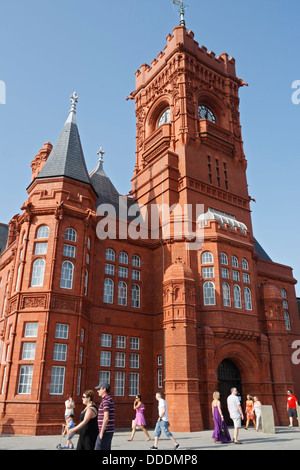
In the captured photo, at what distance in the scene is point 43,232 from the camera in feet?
76.7

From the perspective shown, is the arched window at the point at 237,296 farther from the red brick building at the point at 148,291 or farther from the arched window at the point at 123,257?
the arched window at the point at 123,257

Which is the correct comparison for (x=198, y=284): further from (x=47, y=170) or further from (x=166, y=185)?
(x=47, y=170)

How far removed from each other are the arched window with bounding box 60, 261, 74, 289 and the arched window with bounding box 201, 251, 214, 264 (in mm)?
9403

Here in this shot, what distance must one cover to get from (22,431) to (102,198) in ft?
60.8

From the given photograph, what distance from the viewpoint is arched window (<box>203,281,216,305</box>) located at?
85.0 feet

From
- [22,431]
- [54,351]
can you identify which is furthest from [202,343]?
[22,431]

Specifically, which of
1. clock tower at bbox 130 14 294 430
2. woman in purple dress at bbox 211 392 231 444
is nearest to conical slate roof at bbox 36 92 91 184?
clock tower at bbox 130 14 294 430

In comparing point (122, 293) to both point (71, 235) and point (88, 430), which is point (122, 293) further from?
point (88, 430)

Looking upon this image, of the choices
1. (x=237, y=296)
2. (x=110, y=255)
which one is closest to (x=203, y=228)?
(x=237, y=296)

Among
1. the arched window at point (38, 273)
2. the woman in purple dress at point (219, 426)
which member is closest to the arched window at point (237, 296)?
the woman in purple dress at point (219, 426)

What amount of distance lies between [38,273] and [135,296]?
804cm

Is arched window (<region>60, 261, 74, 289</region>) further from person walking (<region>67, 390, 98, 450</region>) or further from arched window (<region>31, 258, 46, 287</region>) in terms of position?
person walking (<region>67, 390, 98, 450</region>)
